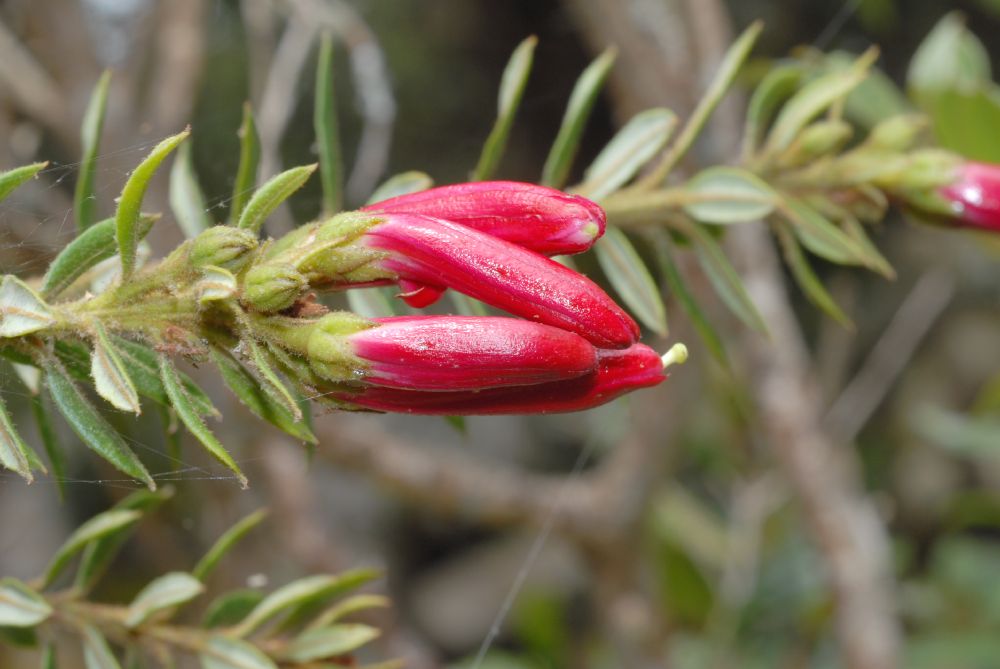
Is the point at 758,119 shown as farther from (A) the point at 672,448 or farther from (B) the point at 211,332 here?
(A) the point at 672,448

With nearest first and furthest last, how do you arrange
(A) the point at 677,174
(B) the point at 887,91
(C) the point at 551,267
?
(C) the point at 551,267 < (A) the point at 677,174 < (B) the point at 887,91

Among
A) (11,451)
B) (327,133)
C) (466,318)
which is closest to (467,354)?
(466,318)

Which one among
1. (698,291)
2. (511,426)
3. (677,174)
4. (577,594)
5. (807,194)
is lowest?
(577,594)

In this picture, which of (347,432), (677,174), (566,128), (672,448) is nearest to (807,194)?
(566,128)

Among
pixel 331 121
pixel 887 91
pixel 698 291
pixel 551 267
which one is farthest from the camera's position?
pixel 698 291

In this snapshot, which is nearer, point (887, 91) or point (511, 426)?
point (887, 91)

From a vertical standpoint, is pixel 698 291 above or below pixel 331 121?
below

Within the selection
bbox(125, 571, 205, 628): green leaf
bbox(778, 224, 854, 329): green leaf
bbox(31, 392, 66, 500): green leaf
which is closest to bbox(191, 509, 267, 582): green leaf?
bbox(125, 571, 205, 628): green leaf

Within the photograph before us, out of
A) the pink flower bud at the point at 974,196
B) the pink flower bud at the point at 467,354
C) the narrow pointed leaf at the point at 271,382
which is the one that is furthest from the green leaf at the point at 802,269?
the narrow pointed leaf at the point at 271,382
